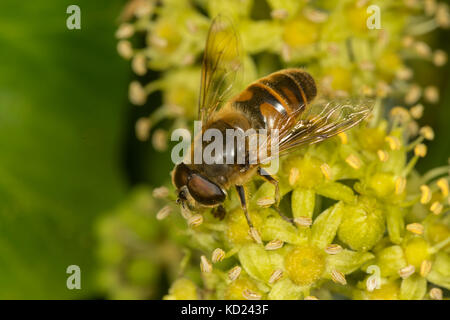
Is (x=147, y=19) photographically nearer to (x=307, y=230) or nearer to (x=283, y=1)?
(x=283, y=1)

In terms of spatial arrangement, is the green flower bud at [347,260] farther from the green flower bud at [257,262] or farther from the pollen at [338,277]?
the green flower bud at [257,262]

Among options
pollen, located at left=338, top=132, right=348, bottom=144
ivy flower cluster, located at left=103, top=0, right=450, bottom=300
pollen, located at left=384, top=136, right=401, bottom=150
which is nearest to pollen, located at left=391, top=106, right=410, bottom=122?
ivy flower cluster, located at left=103, top=0, right=450, bottom=300

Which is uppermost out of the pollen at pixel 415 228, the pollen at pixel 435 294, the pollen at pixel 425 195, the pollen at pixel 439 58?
the pollen at pixel 439 58

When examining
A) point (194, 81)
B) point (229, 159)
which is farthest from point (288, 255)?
point (194, 81)

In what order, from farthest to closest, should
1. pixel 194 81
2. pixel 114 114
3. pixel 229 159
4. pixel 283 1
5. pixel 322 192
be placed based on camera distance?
pixel 114 114 → pixel 194 81 → pixel 283 1 → pixel 322 192 → pixel 229 159

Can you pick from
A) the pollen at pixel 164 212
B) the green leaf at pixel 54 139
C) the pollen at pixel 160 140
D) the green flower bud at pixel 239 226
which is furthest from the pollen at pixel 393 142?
the green leaf at pixel 54 139

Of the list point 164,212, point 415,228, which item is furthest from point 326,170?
point 164,212
